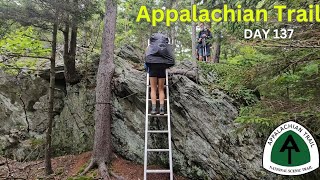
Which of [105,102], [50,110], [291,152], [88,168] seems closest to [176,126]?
[105,102]

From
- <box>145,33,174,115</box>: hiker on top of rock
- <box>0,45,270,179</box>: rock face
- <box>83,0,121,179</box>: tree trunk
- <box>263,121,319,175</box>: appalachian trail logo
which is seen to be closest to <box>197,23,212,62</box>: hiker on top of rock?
<box>0,45,270,179</box>: rock face

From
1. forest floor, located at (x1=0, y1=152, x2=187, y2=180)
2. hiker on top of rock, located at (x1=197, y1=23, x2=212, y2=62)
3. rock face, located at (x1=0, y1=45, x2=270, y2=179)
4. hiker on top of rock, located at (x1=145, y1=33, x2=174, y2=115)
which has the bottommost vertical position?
forest floor, located at (x1=0, y1=152, x2=187, y2=180)

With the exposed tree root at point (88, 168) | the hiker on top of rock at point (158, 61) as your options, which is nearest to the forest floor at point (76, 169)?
the exposed tree root at point (88, 168)

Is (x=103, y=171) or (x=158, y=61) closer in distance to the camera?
(x=158, y=61)

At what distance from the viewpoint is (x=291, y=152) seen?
3.55 meters

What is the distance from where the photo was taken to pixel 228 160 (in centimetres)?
636

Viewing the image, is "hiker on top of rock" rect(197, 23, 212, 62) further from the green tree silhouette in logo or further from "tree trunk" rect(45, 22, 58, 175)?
the green tree silhouette in logo

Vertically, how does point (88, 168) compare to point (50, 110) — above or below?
below

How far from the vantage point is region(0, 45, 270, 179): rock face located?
6.38m

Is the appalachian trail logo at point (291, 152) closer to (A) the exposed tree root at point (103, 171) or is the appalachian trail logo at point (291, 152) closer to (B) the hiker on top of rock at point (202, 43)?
(A) the exposed tree root at point (103, 171)

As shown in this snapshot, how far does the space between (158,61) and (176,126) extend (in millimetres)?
1612

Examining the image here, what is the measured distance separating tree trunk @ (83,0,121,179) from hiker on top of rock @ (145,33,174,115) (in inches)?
59.9

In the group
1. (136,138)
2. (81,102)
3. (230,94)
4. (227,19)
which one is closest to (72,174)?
(136,138)

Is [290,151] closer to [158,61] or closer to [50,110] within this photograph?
[158,61]
